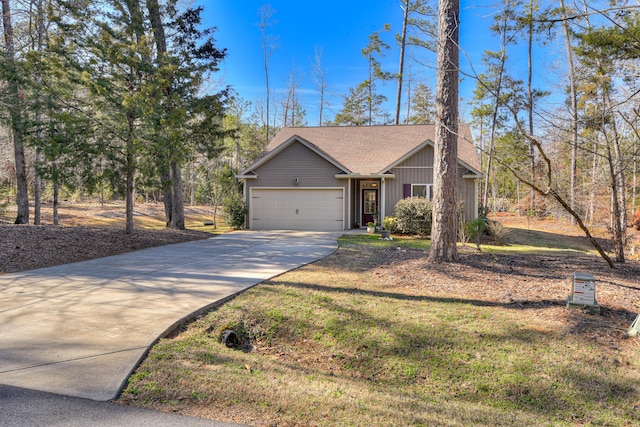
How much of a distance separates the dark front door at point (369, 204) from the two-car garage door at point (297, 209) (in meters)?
1.63

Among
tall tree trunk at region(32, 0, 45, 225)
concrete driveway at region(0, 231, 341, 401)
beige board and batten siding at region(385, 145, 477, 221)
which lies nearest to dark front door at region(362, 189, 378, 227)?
beige board and batten siding at region(385, 145, 477, 221)

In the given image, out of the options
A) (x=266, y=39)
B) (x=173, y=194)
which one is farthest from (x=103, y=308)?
(x=266, y=39)

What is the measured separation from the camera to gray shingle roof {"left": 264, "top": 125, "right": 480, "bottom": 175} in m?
17.5

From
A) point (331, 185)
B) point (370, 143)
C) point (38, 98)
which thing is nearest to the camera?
point (38, 98)

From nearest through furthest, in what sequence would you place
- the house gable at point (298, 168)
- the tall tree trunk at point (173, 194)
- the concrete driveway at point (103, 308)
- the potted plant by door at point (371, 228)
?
the concrete driveway at point (103, 308) < the tall tree trunk at point (173, 194) < the potted plant by door at point (371, 228) < the house gable at point (298, 168)

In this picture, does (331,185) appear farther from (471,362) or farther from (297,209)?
(471,362)

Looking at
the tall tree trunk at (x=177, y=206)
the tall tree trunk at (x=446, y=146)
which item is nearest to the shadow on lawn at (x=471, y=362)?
the tall tree trunk at (x=446, y=146)

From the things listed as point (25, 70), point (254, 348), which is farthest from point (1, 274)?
point (25, 70)

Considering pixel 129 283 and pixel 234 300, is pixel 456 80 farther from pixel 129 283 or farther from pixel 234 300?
pixel 129 283

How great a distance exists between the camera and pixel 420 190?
1641 centimetres

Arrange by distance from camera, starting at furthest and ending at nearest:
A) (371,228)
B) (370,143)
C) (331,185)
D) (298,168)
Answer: (370,143)
(298,168)
(331,185)
(371,228)

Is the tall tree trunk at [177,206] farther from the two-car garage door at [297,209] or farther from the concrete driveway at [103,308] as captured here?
the concrete driveway at [103,308]

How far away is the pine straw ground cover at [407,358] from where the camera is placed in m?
3.00

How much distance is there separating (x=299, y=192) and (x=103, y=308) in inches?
487
